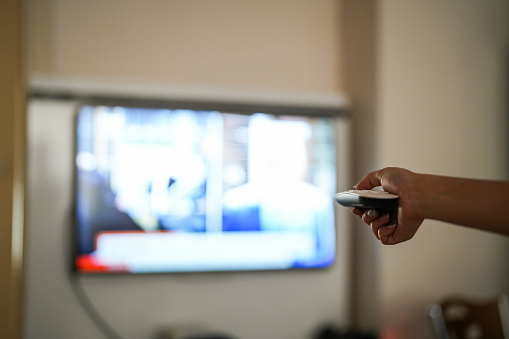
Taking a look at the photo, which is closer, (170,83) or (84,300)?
(84,300)

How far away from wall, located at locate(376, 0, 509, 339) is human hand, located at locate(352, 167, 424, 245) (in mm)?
1428

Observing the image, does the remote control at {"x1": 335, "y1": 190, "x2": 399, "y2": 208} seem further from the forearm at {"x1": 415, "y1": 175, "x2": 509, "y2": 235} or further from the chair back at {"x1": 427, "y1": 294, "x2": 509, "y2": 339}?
the chair back at {"x1": 427, "y1": 294, "x2": 509, "y2": 339}

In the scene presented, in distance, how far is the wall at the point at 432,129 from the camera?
2441 mm

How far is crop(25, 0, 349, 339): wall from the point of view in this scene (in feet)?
7.18

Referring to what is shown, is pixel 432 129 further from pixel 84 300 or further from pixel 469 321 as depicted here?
pixel 84 300

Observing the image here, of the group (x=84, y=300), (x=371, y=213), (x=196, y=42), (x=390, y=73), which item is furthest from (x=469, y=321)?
(x=196, y=42)

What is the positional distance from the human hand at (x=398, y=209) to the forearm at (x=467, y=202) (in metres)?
0.02

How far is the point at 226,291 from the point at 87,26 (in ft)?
4.86

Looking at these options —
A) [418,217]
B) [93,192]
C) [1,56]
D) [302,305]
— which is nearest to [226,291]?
[302,305]

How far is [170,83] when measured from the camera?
2371mm

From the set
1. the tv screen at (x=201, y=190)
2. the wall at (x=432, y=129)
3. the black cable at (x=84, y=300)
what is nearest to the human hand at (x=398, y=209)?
the tv screen at (x=201, y=190)

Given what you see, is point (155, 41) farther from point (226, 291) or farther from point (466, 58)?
point (466, 58)

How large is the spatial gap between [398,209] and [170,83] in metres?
1.63

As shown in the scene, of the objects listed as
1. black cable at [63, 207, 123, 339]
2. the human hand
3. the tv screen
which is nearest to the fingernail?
the human hand
